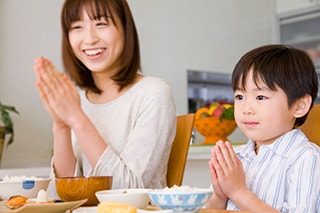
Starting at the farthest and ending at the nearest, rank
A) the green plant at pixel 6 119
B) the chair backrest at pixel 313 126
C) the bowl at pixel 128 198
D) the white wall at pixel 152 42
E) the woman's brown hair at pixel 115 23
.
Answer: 1. the white wall at pixel 152 42
2. the green plant at pixel 6 119
3. the woman's brown hair at pixel 115 23
4. the chair backrest at pixel 313 126
5. the bowl at pixel 128 198

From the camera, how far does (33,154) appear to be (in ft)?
9.45

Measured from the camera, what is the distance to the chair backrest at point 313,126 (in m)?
1.24

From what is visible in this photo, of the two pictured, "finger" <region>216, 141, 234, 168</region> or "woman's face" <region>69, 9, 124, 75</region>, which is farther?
"woman's face" <region>69, 9, 124, 75</region>

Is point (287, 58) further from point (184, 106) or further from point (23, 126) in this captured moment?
point (184, 106)

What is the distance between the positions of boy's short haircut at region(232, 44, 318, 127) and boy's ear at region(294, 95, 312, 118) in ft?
0.04

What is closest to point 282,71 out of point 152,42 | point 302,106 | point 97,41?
point 302,106

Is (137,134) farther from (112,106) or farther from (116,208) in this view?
(116,208)

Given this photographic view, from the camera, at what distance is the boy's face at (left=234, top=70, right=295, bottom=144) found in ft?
3.67

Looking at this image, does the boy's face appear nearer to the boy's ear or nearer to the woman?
the boy's ear

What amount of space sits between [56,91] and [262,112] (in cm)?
46

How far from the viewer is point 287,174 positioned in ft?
3.55

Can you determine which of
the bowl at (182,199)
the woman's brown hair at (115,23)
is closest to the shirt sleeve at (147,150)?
the woman's brown hair at (115,23)

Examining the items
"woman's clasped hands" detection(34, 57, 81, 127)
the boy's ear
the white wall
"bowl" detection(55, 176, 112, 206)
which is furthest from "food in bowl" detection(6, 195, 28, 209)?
the white wall

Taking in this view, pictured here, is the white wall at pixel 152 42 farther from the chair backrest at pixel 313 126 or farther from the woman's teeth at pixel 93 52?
the chair backrest at pixel 313 126
